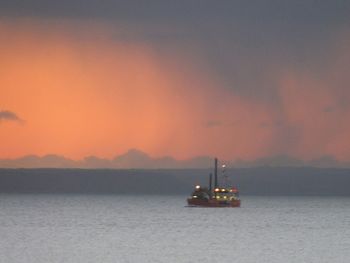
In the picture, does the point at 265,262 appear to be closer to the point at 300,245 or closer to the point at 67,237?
the point at 300,245

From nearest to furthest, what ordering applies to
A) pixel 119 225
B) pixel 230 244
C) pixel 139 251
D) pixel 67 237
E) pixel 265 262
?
pixel 265 262, pixel 139 251, pixel 230 244, pixel 67 237, pixel 119 225

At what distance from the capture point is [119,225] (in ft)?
506

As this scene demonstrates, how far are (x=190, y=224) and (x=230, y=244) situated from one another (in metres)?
42.9

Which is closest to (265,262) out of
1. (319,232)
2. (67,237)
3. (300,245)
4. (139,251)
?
(139,251)

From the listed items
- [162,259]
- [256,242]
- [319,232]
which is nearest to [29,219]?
[319,232]

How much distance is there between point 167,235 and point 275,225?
33.4 metres

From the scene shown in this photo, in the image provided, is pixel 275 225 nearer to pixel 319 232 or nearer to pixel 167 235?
pixel 319 232

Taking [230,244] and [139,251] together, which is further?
[230,244]

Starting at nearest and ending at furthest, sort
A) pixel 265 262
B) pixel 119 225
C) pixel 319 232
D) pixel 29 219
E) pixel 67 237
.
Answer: pixel 265 262
pixel 67 237
pixel 319 232
pixel 119 225
pixel 29 219

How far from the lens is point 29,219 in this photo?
575 ft

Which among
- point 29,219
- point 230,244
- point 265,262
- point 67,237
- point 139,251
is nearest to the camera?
point 265,262

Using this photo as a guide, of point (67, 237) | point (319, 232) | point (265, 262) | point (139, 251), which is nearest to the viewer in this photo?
point (265, 262)

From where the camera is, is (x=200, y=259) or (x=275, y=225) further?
(x=275, y=225)

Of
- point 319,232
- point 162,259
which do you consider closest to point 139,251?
point 162,259
